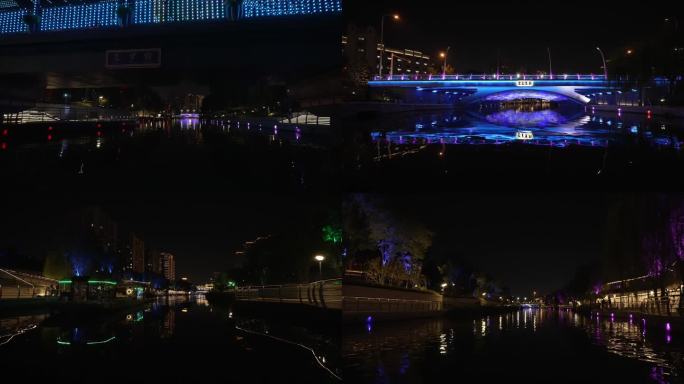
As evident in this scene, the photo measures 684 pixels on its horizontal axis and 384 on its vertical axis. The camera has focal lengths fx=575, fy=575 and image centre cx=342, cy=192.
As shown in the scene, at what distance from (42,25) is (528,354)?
39987 mm

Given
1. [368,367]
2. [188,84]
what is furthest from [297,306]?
[188,84]

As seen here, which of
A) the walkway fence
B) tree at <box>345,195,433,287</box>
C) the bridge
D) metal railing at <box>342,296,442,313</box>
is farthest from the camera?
the bridge

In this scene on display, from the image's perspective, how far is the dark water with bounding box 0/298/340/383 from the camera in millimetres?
10695

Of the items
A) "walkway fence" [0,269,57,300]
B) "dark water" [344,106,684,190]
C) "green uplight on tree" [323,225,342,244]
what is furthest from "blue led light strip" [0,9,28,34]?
"dark water" [344,106,684,190]

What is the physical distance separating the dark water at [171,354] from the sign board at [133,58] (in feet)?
49.4

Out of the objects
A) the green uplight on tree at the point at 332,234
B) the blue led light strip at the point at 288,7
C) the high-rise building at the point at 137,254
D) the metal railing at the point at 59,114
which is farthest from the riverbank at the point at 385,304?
the high-rise building at the point at 137,254

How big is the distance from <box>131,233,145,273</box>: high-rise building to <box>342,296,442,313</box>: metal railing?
114360mm

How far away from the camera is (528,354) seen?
1525cm

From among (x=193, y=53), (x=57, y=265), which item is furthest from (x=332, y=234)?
(x=57, y=265)

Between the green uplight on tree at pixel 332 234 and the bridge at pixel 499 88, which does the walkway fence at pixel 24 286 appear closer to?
the green uplight on tree at pixel 332 234

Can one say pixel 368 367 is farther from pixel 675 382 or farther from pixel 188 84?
pixel 188 84

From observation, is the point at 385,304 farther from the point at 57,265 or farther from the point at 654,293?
the point at 57,265

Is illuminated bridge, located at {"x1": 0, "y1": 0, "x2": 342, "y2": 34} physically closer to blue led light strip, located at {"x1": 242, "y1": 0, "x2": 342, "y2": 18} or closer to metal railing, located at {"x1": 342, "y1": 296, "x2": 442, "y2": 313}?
blue led light strip, located at {"x1": 242, "y1": 0, "x2": 342, "y2": 18}

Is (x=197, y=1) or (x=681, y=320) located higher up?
(x=197, y=1)
